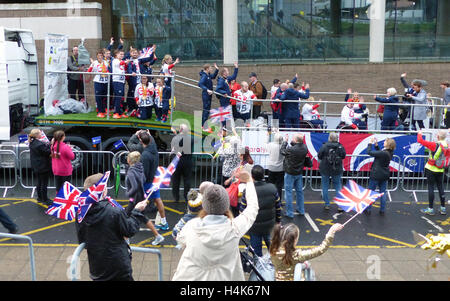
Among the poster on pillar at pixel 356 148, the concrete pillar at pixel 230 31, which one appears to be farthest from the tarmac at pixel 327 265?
the concrete pillar at pixel 230 31

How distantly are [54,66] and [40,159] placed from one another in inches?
137

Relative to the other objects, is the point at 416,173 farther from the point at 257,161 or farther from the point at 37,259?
the point at 37,259

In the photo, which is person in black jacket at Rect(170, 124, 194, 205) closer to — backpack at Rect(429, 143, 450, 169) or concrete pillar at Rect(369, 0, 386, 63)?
backpack at Rect(429, 143, 450, 169)

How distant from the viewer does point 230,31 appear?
63.1 ft

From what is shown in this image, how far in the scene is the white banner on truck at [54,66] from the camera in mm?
13016

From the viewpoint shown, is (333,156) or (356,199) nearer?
(356,199)

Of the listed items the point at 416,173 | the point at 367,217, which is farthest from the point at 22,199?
the point at 416,173

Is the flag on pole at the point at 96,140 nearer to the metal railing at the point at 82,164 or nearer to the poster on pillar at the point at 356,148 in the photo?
the metal railing at the point at 82,164

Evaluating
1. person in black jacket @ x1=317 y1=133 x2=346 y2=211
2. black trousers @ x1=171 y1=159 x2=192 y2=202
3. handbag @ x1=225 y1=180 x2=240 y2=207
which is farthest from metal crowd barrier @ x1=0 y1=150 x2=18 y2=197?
person in black jacket @ x1=317 y1=133 x2=346 y2=211

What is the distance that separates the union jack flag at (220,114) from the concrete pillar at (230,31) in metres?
6.42

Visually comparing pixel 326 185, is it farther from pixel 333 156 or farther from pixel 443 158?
pixel 443 158

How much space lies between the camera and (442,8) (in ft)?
73.5

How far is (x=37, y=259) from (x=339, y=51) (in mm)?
15122

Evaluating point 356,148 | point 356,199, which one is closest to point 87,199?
point 356,199
